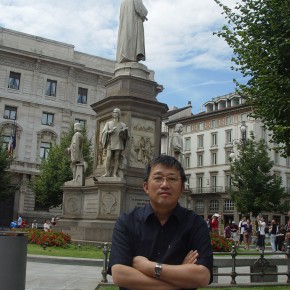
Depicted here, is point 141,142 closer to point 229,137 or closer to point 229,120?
point 229,137

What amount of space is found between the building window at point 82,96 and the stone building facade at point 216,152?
15794 mm

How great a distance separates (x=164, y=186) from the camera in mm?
3148

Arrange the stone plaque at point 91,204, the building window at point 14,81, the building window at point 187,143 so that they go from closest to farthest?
the stone plaque at point 91,204 < the building window at point 14,81 < the building window at point 187,143

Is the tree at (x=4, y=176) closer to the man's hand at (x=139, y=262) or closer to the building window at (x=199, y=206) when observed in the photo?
the building window at (x=199, y=206)

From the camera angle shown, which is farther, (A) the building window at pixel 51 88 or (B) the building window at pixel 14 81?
(A) the building window at pixel 51 88

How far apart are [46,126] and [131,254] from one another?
159 ft

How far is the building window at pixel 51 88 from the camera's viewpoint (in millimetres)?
50906

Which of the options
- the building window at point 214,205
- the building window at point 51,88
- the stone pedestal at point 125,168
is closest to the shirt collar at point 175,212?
the stone pedestal at point 125,168

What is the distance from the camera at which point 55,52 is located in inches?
2047

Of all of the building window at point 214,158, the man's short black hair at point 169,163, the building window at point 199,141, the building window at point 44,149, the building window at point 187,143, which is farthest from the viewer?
the building window at point 187,143

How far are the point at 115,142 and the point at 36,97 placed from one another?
36238 mm

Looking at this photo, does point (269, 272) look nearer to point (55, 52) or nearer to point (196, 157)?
point (55, 52)

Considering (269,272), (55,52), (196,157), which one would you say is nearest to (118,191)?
(269,272)

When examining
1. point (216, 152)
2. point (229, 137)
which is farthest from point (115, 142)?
point (216, 152)
